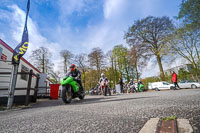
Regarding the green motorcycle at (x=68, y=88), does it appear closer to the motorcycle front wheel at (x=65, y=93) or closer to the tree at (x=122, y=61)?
the motorcycle front wheel at (x=65, y=93)

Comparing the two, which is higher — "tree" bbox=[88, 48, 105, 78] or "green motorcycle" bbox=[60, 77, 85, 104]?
"tree" bbox=[88, 48, 105, 78]

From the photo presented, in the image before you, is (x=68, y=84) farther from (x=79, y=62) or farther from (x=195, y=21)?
(x=79, y=62)

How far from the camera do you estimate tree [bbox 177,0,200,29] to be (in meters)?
13.2

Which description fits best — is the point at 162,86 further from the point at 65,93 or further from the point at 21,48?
the point at 21,48

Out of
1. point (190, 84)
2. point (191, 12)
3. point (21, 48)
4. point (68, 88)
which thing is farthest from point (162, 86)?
point (21, 48)

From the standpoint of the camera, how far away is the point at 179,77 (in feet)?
84.4

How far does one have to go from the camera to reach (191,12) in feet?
46.1

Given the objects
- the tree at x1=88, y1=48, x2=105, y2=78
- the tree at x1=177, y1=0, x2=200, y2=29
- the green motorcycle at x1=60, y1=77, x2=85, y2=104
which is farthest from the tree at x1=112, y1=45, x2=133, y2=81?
the green motorcycle at x1=60, y1=77, x2=85, y2=104

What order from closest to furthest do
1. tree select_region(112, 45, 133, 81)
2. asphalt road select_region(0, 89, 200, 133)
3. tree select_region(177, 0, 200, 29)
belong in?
asphalt road select_region(0, 89, 200, 133) → tree select_region(177, 0, 200, 29) → tree select_region(112, 45, 133, 81)

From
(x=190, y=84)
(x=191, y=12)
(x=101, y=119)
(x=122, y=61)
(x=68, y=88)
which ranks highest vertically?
(x=191, y=12)

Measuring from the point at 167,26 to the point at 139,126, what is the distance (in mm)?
22874

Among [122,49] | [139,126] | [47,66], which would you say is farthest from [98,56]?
[139,126]

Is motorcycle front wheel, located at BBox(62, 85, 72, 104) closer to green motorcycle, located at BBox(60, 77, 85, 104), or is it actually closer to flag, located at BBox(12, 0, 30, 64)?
green motorcycle, located at BBox(60, 77, 85, 104)

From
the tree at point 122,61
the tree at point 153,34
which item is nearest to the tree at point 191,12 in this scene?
the tree at point 153,34
